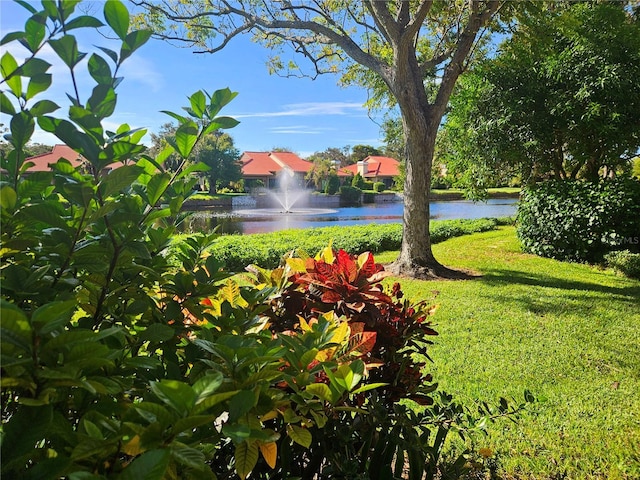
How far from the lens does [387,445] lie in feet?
3.80

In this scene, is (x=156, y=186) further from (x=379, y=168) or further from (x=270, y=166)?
(x=379, y=168)

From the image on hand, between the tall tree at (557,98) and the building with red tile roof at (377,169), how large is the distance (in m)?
43.2

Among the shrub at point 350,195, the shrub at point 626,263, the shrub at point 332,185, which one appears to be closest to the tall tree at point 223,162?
the shrub at point 332,185

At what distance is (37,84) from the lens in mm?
736

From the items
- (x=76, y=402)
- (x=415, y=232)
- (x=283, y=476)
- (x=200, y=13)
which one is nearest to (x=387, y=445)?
(x=283, y=476)

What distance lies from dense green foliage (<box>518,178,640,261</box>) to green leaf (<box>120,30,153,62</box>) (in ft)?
28.3

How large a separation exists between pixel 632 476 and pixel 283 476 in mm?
2293

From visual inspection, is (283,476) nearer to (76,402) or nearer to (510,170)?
(76,402)

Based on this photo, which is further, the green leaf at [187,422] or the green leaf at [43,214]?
the green leaf at [43,214]

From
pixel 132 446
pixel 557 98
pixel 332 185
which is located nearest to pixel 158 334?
pixel 132 446

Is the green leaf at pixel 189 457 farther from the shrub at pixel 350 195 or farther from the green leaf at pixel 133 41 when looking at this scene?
the shrub at pixel 350 195

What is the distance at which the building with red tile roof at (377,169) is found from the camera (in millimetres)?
53656

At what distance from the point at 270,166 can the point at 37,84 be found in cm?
4812

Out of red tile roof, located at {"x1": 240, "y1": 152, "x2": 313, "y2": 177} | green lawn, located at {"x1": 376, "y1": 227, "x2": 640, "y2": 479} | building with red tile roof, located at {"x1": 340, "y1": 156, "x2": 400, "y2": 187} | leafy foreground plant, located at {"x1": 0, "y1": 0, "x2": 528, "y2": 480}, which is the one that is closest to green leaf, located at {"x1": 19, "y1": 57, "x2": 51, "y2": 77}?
leafy foreground plant, located at {"x1": 0, "y1": 0, "x2": 528, "y2": 480}
